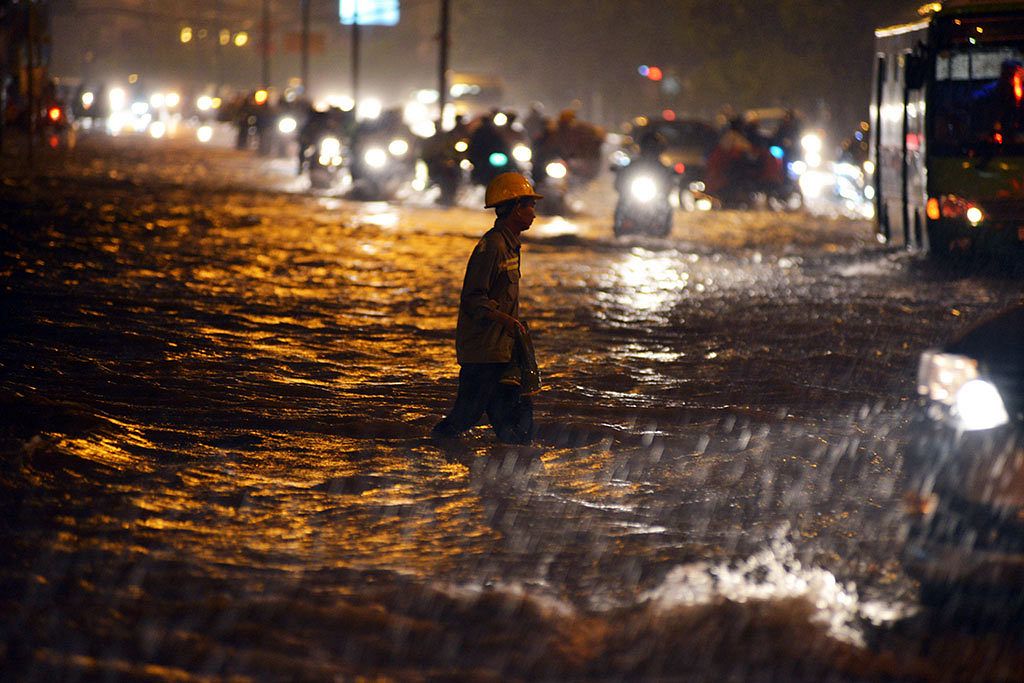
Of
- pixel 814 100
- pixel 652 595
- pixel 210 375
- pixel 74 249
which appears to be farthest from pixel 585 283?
pixel 814 100

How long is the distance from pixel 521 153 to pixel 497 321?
19989mm

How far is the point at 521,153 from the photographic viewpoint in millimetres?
28156

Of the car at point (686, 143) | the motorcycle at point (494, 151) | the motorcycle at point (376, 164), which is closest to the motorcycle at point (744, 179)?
the car at point (686, 143)

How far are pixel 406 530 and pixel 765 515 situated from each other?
1.61 meters

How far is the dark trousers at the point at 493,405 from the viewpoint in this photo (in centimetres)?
859

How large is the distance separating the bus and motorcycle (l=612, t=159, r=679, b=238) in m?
4.67

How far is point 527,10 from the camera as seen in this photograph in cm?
8300

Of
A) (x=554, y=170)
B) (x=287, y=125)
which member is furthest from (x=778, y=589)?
(x=287, y=125)

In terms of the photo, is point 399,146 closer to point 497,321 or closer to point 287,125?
point 287,125

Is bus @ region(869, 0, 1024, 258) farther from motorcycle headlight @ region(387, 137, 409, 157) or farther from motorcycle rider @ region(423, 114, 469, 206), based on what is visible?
motorcycle headlight @ region(387, 137, 409, 157)

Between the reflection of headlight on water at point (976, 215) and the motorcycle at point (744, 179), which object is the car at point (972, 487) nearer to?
the reflection of headlight on water at point (976, 215)

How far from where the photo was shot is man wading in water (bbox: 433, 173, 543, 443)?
330 inches

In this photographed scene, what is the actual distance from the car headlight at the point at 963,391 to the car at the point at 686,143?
975 inches

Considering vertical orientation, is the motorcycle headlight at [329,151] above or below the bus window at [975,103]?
below
